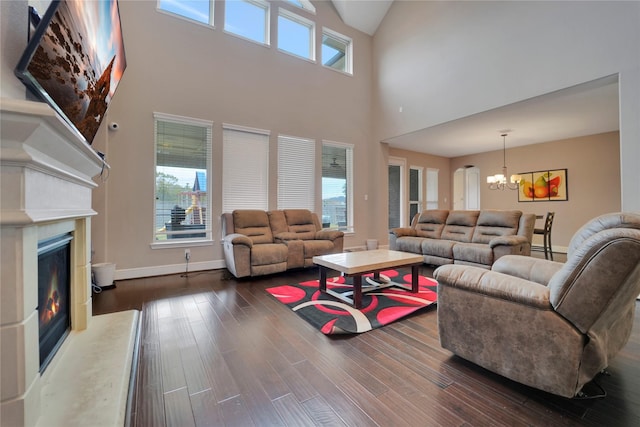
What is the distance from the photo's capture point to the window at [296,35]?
519 centimetres

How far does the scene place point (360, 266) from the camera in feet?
8.68

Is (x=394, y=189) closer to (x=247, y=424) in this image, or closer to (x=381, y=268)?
(x=381, y=268)

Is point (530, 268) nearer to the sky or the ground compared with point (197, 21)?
nearer to the ground

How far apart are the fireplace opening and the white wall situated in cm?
513

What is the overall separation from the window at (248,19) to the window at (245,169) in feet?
5.74

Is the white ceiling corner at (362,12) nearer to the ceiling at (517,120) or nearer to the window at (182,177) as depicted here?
the ceiling at (517,120)

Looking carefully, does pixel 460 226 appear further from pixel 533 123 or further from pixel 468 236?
pixel 533 123

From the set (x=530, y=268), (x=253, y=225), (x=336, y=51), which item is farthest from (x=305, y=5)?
(x=530, y=268)

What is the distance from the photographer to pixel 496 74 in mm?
4117

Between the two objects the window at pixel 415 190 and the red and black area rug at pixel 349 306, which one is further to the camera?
the window at pixel 415 190

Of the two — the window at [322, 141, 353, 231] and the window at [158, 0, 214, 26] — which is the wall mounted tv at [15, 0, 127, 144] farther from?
the window at [322, 141, 353, 231]

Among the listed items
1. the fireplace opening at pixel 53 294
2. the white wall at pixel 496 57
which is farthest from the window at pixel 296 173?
the fireplace opening at pixel 53 294

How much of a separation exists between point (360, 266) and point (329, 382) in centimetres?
125

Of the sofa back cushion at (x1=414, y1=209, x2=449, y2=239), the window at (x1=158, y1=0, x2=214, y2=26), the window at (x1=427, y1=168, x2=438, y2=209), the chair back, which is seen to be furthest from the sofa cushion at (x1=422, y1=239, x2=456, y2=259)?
the window at (x1=158, y1=0, x2=214, y2=26)
